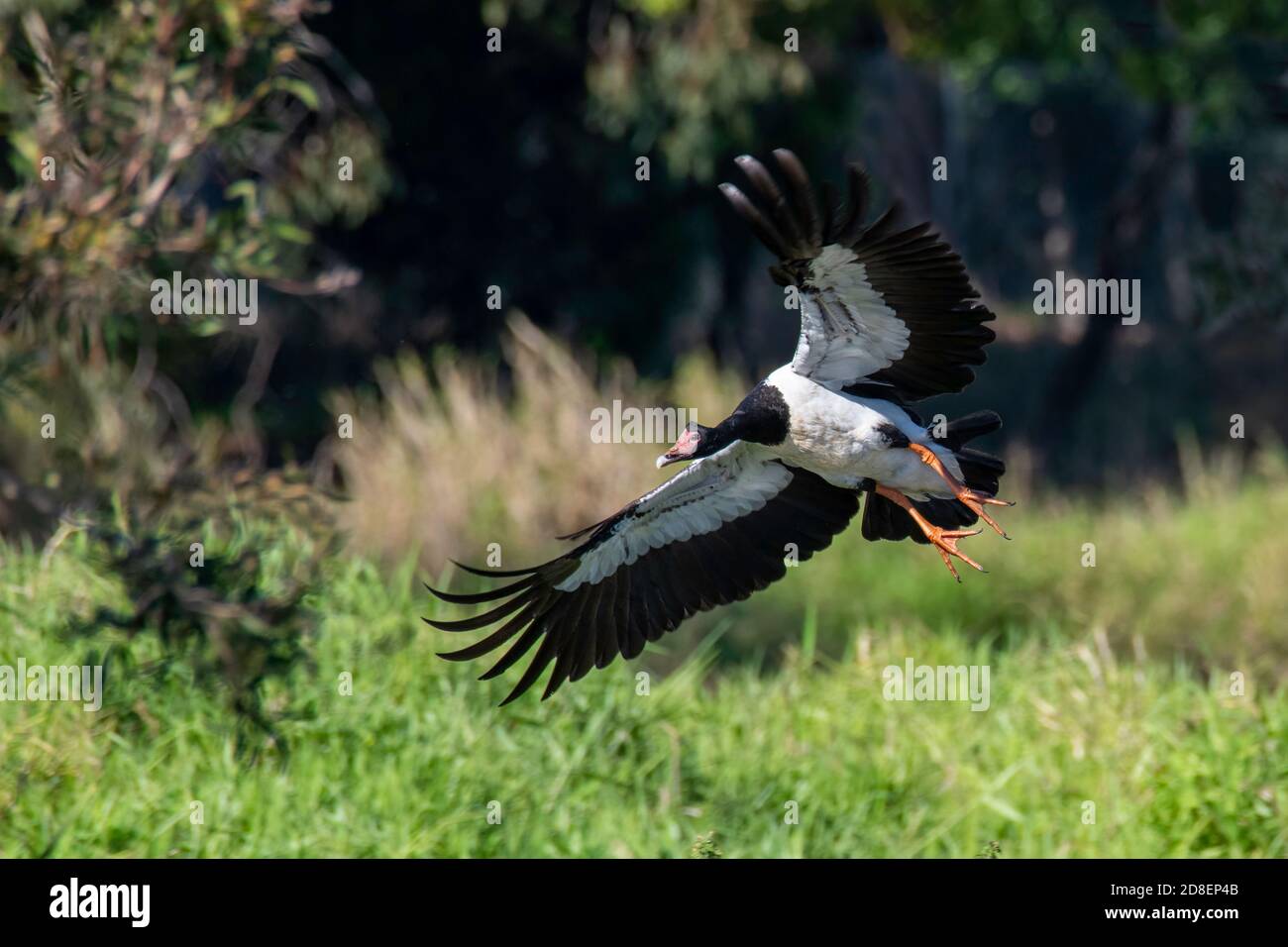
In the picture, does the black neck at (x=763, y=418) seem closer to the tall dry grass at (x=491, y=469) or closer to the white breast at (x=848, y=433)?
the white breast at (x=848, y=433)

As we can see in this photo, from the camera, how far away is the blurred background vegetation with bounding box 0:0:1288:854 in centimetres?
638

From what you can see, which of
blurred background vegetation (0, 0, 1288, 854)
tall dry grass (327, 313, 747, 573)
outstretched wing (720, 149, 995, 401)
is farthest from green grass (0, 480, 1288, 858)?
tall dry grass (327, 313, 747, 573)

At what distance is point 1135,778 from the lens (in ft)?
21.2

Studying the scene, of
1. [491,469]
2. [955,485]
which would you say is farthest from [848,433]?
[491,469]

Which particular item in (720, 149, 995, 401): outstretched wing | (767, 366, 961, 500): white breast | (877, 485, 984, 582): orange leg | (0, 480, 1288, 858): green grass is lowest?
(0, 480, 1288, 858): green grass

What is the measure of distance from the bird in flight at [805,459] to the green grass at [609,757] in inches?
35.1

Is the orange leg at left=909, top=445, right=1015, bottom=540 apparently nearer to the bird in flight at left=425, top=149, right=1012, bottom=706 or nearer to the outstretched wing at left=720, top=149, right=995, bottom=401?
the bird in flight at left=425, top=149, right=1012, bottom=706

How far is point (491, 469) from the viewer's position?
10.6m

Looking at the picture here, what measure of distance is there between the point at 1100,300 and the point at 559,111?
4746mm

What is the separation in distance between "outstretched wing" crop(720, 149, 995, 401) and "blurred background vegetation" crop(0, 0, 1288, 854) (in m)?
2.05

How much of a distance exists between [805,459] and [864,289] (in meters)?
0.60

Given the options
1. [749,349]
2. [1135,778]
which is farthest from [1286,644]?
[749,349]

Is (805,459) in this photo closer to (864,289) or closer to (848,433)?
(848,433)
